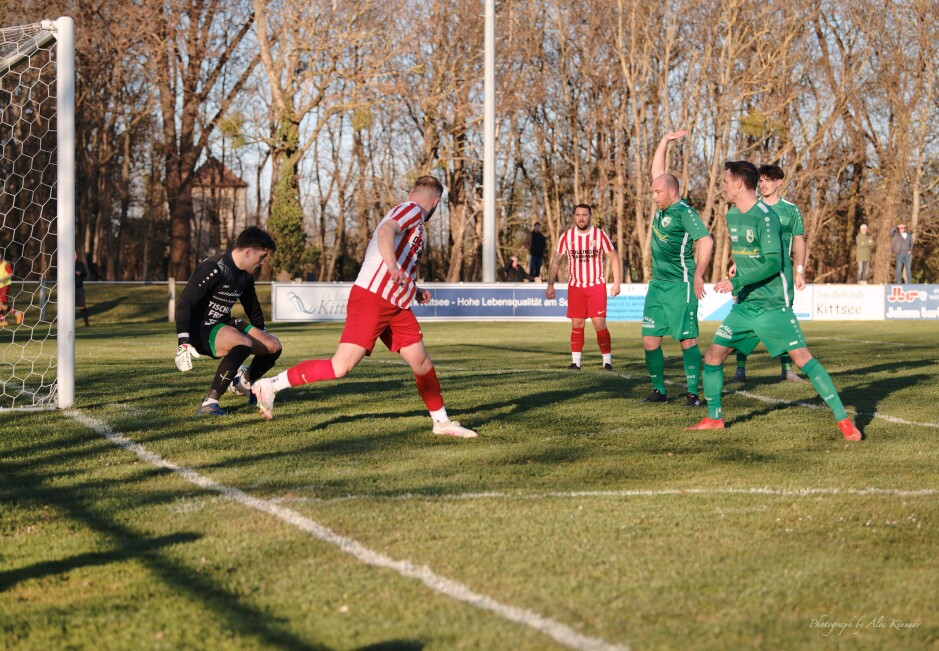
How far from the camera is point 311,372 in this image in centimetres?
775

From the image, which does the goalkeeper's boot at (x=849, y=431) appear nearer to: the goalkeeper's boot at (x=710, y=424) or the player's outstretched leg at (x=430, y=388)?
the goalkeeper's boot at (x=710, y=424)

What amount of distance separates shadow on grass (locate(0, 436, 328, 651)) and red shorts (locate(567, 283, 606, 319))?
28.5 feet

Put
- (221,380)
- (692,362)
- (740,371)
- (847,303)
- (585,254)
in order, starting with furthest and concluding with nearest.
Answer: 1. (847,303)
2. (585,254)
3. (740,371)
4. (692,362)
5. (221,380)

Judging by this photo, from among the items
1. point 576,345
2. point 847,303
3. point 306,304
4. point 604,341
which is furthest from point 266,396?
point 847,303

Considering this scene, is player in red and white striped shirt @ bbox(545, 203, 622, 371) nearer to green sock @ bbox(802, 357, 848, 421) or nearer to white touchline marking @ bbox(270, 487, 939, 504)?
green sock @ bbox(802, 357, 848, 421)

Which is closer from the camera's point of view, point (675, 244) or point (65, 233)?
point (65, 233)

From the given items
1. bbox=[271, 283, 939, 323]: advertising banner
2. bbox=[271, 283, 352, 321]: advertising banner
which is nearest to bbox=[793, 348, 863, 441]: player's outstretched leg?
bbox=[271, 283, 939, 323]: advertising banner

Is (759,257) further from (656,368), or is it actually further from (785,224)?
(785,224)

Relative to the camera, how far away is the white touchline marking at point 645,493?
18.0 ft

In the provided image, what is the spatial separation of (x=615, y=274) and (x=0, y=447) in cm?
801

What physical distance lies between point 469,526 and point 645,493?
124 centimetres

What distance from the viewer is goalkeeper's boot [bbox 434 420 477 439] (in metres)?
7.56

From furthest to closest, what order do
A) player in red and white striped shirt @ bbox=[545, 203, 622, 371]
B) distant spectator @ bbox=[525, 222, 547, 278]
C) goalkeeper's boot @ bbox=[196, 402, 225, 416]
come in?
1. distant spectator @ bbox=[525, 222, 547, 278]
2. player in red and white striped shirt @ bbox=[545, 203, 622, 371]
3. goalkeeper's boot @ bbox=[196, 402, 225, 416]

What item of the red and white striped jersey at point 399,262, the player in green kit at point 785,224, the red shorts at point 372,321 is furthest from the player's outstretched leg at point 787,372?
the red and white striped jersey at point 399,262
